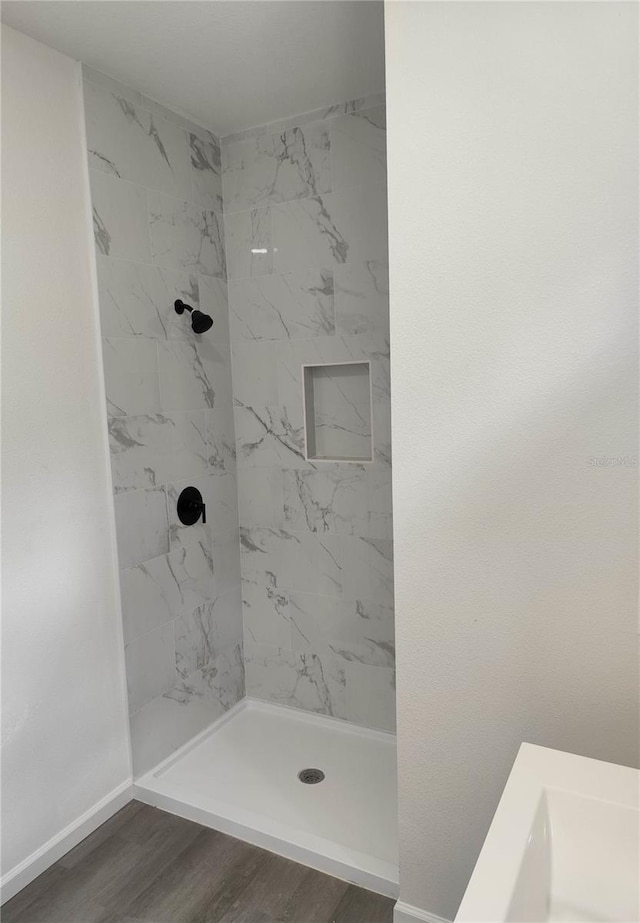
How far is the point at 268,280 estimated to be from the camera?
8.72 ft

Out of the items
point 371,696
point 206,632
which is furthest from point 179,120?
point 371,696

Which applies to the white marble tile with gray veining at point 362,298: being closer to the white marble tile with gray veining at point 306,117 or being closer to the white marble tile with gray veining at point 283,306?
the white marble tile with gray veining at point 283,306

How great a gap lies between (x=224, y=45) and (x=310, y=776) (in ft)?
8.27

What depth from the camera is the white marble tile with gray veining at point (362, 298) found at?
2426 millimetres

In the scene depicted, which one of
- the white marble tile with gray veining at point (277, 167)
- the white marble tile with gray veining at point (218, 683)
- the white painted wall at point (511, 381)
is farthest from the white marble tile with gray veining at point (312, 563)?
the white marble tile with gray veining at point (277, 167)

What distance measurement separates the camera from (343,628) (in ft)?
8.80

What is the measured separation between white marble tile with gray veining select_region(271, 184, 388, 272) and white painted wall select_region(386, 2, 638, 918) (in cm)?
92

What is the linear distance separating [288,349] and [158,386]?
0.57m

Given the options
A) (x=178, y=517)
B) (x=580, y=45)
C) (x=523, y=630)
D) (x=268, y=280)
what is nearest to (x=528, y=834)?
(x=523, y=630)

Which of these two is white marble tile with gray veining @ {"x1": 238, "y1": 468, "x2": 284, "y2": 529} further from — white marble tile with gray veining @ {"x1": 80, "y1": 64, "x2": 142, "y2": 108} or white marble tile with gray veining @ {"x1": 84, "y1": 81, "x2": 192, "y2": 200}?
white marble tile with gray veining @ {"x1": 80, "y1": 64, "x2": 142, "y2": 108}

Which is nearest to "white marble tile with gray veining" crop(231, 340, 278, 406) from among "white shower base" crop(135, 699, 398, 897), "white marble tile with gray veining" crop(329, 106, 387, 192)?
"white marble tile with gray veining" crop(329, 106, 387, 192)

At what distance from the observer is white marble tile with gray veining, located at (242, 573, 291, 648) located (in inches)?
111

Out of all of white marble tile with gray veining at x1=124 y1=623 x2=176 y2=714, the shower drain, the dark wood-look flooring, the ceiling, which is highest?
the ceiling

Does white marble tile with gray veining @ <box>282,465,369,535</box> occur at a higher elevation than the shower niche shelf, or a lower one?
lower
